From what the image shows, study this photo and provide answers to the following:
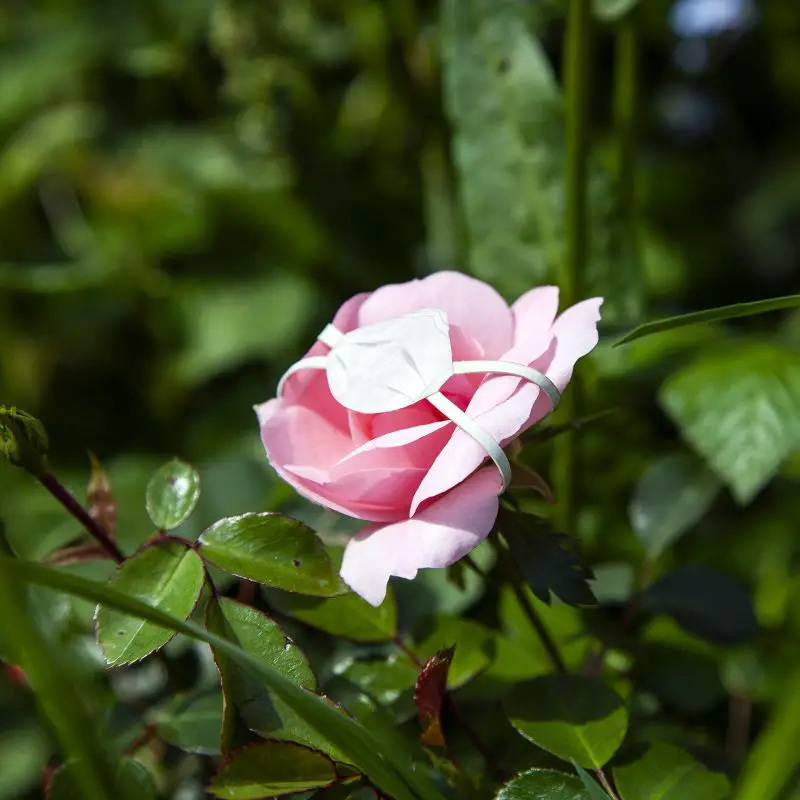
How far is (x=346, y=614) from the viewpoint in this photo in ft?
1.65

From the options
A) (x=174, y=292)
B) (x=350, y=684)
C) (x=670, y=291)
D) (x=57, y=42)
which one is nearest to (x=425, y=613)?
(x=350, y=684)

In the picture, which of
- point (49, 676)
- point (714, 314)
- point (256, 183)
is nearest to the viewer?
point (49, 676)

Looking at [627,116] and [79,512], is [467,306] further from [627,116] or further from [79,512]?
[627,116]

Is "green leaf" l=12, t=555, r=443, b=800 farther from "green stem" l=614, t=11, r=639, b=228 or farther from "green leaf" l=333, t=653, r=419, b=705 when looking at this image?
"green stem" l=614, t=11, r=639, b=228

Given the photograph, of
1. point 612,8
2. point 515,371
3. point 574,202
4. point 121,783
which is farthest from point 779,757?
point 612,8

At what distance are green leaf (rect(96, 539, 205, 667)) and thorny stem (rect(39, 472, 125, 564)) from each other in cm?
4

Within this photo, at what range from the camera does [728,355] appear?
0.90 m

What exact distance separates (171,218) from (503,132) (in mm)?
733

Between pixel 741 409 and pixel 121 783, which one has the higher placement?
pixel 121 783

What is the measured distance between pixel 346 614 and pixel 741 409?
17.8 inches

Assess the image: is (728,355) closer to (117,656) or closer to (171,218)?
(117,656)

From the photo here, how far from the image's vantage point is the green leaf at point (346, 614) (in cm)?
49

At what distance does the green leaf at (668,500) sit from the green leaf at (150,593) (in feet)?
1.08

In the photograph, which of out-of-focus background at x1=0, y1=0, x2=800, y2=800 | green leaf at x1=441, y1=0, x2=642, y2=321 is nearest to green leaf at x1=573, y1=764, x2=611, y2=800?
green leaf at x1=441, y1=0, x2=642, y2=321
